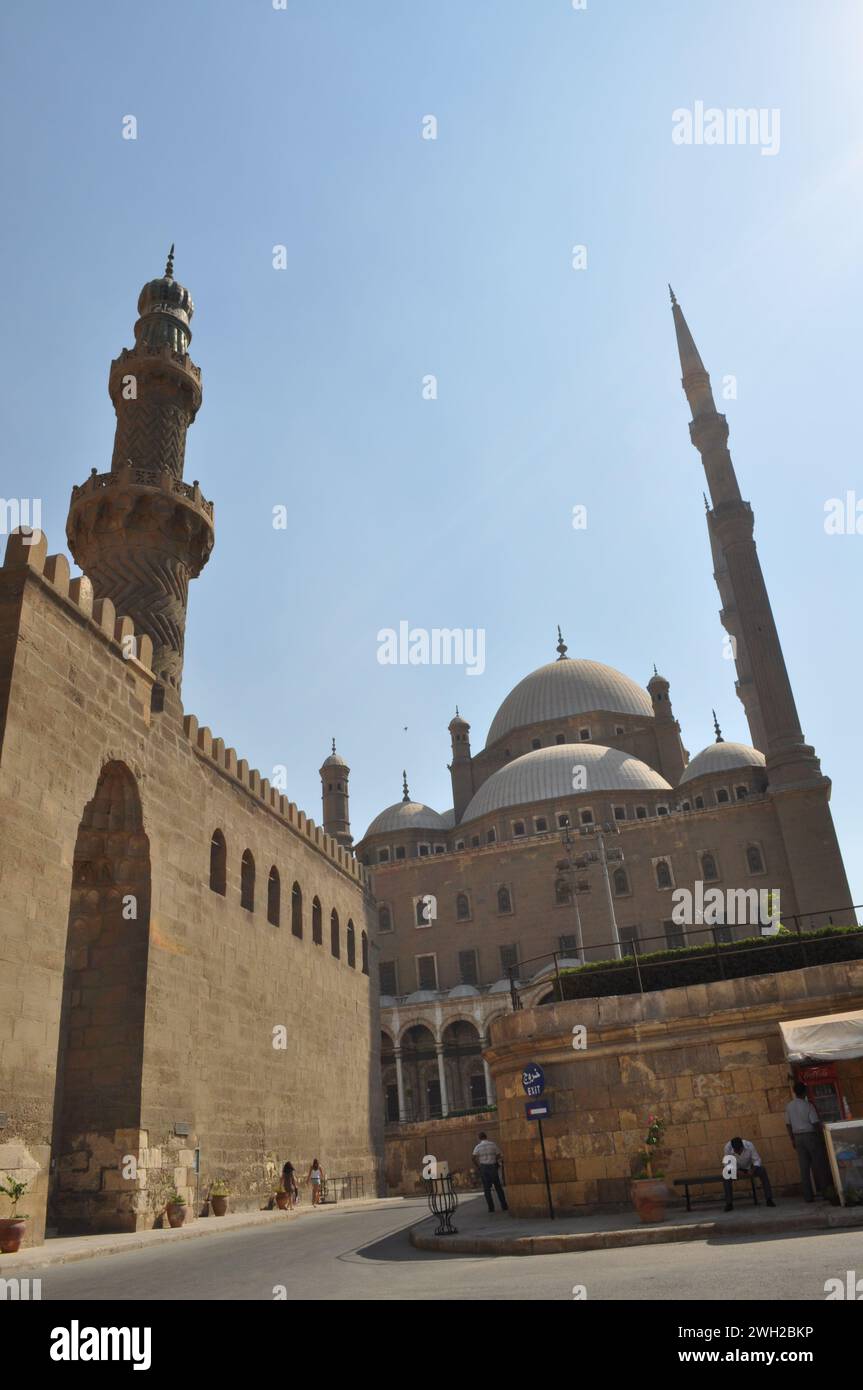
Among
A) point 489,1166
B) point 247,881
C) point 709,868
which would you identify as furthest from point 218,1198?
point 709,868

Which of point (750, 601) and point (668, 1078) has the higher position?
point (750, 601)

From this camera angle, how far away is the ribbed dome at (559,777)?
47.3 metres

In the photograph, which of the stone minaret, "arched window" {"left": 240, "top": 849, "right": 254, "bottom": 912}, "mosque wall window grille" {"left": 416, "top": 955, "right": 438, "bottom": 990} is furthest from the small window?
the stone minaret

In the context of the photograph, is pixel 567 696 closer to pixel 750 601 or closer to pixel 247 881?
pixel 750 601

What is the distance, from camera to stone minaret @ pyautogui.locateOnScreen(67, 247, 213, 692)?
18.0 m

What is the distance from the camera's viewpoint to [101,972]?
14336mm

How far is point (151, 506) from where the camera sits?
18688 millimetres

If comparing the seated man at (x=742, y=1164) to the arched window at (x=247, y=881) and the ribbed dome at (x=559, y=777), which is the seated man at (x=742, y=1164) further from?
the ribbed dome at (x=559, y=777)

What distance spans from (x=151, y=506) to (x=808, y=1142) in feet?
50.2

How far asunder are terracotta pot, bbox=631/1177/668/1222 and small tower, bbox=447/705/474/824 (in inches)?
1776

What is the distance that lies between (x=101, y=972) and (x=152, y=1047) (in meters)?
1.36
